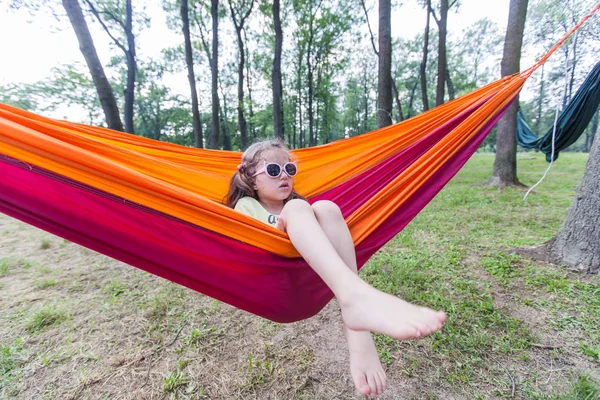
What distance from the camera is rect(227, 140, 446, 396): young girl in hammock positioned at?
0.57 meters

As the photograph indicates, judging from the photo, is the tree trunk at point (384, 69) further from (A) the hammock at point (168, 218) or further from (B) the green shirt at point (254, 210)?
(B) the green shirt at point (254, 210)

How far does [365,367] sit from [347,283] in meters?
0.31

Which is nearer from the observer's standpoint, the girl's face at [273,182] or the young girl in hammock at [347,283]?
the young girl in hammock at [347,283]

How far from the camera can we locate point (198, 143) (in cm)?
638

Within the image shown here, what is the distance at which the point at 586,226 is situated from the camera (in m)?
1.41

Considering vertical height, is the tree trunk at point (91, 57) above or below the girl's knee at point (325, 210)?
above

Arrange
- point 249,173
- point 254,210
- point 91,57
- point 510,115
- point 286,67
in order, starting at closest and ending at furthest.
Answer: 1. point 254,210
2. point 249,173
3. point 91,57
4. point 510,115
5. point 286,67

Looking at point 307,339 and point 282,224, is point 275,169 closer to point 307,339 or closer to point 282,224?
point 282,224

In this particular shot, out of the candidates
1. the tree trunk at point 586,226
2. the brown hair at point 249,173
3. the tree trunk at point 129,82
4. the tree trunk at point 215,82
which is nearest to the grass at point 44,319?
the brown hair at point 249,173

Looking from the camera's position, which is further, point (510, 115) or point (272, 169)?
point (510, 115)

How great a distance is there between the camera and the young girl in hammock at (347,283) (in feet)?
1.87

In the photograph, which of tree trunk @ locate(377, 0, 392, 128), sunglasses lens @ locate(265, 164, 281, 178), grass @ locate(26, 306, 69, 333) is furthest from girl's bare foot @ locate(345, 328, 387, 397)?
tree trunk @ locate(377, 0, 392, 128)

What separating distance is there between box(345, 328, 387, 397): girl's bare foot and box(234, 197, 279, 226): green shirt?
548 mm

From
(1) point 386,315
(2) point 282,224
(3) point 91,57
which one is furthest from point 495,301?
(3) point 91,57
